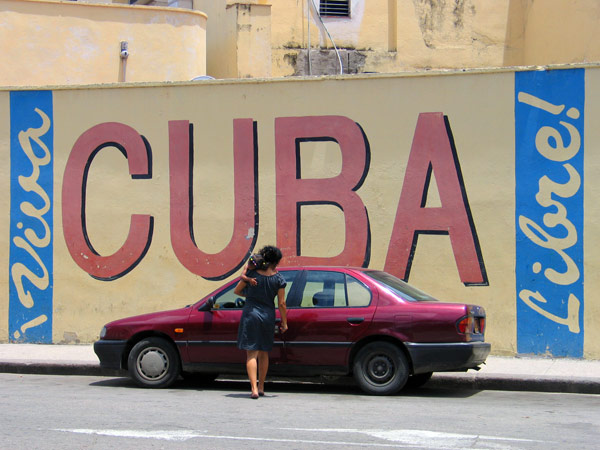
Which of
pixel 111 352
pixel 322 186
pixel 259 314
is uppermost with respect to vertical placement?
pixel 322 186

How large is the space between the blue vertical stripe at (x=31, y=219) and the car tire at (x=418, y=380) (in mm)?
6186

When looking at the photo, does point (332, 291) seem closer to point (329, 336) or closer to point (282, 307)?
point (329, 336)

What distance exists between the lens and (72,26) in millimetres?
16547

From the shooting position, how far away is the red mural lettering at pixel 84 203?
13.3 metres

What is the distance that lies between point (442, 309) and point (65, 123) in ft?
23.8

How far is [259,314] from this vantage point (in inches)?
362

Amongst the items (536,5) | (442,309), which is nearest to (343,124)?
(442,309)

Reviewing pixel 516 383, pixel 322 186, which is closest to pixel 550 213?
pixel 516 383

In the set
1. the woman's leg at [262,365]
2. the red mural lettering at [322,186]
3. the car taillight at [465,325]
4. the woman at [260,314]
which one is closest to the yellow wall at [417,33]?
the red mural lettering at [322,186]

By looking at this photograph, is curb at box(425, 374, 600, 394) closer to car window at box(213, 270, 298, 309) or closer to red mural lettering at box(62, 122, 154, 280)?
car window at box(213, 270, 298, 309)

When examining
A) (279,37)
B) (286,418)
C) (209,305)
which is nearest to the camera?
(286,418)

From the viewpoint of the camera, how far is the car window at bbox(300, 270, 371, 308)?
950cm

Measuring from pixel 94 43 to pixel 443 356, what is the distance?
34.8 feet

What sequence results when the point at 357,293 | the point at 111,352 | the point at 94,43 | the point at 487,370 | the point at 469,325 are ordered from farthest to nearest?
the point at 94,43, the point at 487,370, the point at 111,352, the point at 357,293, the point at 469,325
